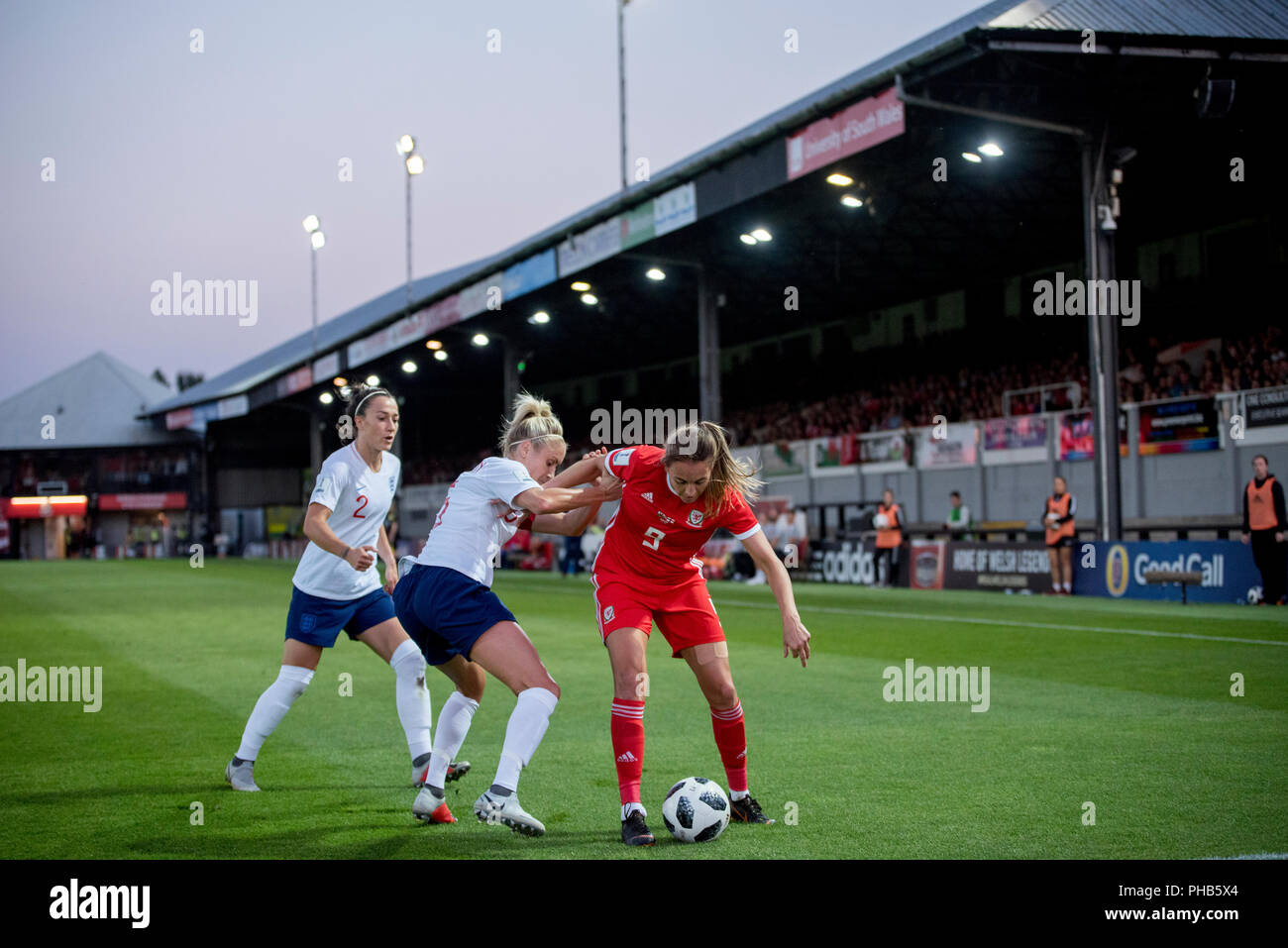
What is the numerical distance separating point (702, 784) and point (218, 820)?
244cm

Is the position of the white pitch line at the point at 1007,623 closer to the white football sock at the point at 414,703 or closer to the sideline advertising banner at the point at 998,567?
the sideline advertising banner at the point at 998,567

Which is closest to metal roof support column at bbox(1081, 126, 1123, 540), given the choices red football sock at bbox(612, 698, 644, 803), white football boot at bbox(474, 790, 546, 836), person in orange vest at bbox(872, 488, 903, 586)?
person in orange vest at bbox(872, 488, 903, 586)

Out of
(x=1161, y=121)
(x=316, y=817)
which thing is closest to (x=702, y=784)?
(x=316, y=817)

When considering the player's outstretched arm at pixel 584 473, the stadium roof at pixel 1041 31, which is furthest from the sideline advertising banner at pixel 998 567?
the player's outstretched arm at pixel 584 473

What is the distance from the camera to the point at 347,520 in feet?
22.1

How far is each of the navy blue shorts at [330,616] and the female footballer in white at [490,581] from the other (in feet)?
2.73

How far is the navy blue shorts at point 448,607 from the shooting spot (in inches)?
224

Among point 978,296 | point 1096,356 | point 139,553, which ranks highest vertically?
point 978,296

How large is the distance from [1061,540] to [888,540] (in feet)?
16.1

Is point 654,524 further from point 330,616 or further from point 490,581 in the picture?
point 330,616

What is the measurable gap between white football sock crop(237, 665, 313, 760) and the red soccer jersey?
2051mm

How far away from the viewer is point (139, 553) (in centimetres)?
7625
